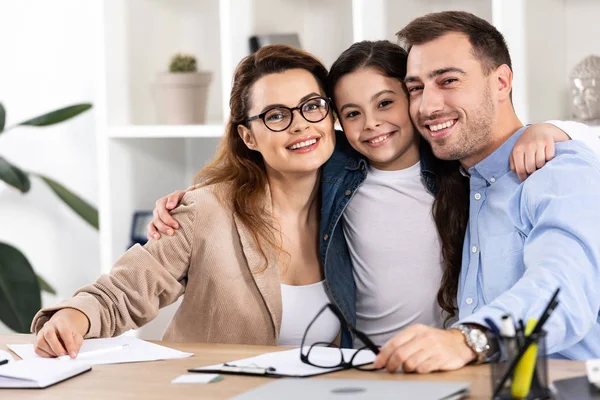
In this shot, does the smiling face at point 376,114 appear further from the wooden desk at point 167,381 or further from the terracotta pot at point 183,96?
the terracotta pot at point 183,96

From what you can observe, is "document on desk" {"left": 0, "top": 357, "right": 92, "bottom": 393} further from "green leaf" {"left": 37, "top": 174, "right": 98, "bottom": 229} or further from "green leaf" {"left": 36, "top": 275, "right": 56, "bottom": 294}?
"green leaf" {"left": 36, "top": 275, "right": 56, "bottom": 294}

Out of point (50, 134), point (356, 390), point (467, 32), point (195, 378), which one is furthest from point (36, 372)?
point (50, 134)

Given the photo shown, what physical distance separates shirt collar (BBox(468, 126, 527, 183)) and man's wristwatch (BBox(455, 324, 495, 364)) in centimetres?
64

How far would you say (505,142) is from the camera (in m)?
2.03

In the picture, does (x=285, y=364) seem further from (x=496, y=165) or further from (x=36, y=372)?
(x=496, y=165)

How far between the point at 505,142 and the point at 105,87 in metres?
1.58

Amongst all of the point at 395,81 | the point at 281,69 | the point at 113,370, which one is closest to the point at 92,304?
the point at 113,370

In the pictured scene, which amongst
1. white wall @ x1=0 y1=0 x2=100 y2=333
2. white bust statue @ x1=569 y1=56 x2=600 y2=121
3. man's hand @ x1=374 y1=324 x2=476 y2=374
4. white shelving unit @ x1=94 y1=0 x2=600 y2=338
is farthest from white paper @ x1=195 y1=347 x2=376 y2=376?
white wall @ x1=0 y1=0 x2=100 y2=333

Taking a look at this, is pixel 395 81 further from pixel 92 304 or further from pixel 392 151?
pixel 92 304

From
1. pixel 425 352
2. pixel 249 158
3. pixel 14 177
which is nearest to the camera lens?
pixel 425 352

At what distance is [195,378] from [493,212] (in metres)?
0.84

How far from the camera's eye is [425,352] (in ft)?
4.58

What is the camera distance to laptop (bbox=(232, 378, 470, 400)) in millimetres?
1230

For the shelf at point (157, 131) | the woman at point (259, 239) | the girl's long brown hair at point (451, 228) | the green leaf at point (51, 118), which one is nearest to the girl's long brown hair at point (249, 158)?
the woman at point (259, 239)
